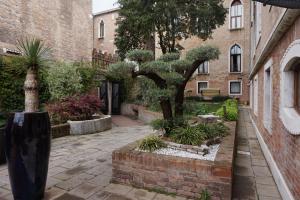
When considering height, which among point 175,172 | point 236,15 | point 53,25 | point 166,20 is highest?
point 236,15

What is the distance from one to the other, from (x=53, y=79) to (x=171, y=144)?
6170 mm

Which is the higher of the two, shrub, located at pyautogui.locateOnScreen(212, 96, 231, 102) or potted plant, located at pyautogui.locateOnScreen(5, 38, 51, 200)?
shrub, located at pyautogui.locateOnScreen(212, 96, 231, 102)

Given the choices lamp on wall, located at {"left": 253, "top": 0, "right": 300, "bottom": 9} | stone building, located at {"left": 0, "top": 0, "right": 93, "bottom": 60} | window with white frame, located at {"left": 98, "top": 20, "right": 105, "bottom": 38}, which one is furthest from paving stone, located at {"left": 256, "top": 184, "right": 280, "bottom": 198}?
window with white frame, located at {"left": 98, "top": 20, "right": 105, "bottom": 38}

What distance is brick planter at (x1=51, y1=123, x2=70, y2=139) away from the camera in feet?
22.6

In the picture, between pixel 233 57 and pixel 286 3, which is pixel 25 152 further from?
pixel 233 57

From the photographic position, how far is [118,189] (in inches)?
134

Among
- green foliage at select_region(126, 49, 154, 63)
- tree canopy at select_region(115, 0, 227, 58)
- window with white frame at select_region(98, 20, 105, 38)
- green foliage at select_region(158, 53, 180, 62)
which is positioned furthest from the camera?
window with white frame at select_region(98, 20, 105, 38)

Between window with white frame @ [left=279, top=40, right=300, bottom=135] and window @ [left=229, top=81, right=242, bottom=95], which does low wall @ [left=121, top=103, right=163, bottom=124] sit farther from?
window @ [left=229, top=81, right=242, bottom=95]

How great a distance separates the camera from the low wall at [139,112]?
11356 millimetres

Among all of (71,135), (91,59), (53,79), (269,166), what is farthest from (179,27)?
(269,166)

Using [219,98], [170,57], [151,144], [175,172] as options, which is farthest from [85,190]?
[219,98]

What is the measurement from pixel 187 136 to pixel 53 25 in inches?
408

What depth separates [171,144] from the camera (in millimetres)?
3791

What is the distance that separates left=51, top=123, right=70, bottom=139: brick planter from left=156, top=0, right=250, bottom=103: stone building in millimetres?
14141
